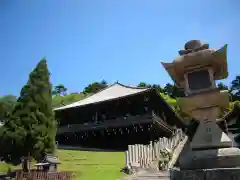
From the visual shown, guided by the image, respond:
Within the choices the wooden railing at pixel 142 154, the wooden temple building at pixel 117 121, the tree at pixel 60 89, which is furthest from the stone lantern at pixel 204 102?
the tree at pixel 60 89

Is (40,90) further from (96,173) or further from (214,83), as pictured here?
(214,83)

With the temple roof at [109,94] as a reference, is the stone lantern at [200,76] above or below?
below

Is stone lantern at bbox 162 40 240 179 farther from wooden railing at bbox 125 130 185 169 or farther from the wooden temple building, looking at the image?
the wooden temple building

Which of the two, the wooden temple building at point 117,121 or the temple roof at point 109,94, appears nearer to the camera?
the wooden temple building at point 117,121

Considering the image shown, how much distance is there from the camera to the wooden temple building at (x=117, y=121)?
28828mm

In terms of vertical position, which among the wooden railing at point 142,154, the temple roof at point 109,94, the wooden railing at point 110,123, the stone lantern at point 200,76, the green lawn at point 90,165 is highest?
the temple roof at point 109,94

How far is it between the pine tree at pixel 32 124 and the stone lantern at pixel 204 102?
49.5 feet

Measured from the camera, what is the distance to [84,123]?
104 ft

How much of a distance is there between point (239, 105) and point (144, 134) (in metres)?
10.7

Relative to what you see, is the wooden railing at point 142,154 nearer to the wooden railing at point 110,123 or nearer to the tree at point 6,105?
the wooden railing at point 110,123

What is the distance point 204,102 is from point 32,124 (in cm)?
1618

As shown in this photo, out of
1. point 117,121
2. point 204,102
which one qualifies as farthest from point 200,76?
point 117,121

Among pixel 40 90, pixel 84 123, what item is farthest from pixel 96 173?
pixel 84 123

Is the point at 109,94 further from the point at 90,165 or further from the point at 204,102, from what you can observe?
the point at 204,102
